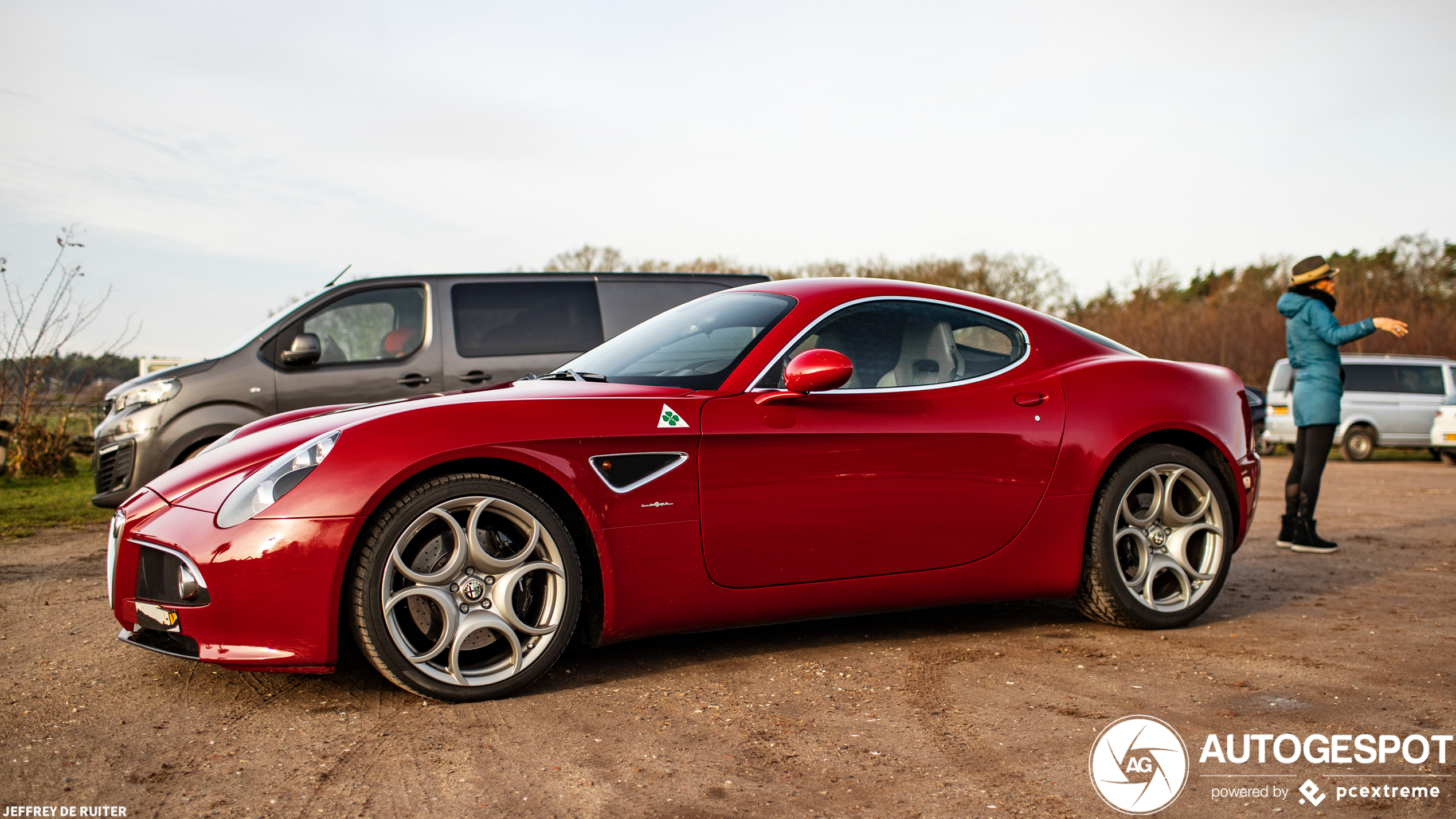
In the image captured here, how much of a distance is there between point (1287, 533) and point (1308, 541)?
6.4 inches

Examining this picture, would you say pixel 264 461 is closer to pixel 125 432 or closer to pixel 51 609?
pixel 51 609

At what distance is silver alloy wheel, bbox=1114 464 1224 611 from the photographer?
4.18 metres

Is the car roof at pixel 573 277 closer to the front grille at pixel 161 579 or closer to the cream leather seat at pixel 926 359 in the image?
the cream leather seat at pixel 926 359

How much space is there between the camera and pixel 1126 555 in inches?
166

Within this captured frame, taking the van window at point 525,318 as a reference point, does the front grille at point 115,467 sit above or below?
below

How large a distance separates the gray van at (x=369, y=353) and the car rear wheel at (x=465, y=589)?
3707 millimetres

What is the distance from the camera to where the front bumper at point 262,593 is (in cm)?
286

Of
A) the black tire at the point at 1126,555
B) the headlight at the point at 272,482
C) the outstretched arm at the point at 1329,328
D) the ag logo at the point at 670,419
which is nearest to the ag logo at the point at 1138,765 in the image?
the black tire at the point at 1126,555

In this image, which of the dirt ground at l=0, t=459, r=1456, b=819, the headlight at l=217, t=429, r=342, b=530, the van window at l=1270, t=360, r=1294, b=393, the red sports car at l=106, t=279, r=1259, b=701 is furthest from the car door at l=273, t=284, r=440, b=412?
the van window at l=1270, t=360, r=1294, b=393

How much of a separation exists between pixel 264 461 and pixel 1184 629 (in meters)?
3.68

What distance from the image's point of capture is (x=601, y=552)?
3.20m

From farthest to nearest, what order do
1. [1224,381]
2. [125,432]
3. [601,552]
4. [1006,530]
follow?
1. [125,432]
2. [1224,381]
3. [1006,530]
4. [601,552]

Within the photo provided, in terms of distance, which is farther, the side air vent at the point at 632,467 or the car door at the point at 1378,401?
the car door at the point at 1378,401

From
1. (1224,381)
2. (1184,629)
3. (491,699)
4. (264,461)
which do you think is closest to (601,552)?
(491,699)
